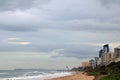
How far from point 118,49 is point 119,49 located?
0.68 metres

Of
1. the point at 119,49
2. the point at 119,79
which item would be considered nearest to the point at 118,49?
the point at 119,49

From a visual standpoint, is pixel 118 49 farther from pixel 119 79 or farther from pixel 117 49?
pixel 119 79

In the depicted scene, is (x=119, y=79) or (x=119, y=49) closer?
(x=119, y=79)

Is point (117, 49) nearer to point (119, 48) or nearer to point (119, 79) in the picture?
point (119, 48)

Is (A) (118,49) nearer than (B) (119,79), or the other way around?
(B) (119,79)

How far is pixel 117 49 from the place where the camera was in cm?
13200

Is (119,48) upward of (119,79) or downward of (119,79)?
upward

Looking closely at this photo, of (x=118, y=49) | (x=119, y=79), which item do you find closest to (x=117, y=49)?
(x=118, y=49)

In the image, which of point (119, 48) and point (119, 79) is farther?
point (119, 48)

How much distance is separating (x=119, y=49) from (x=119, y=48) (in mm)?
1196

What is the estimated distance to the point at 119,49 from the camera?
130750 millimetres

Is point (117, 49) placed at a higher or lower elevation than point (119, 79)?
higher

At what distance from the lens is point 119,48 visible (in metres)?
132

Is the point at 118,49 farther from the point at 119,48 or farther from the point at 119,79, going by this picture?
the point at 119,79
